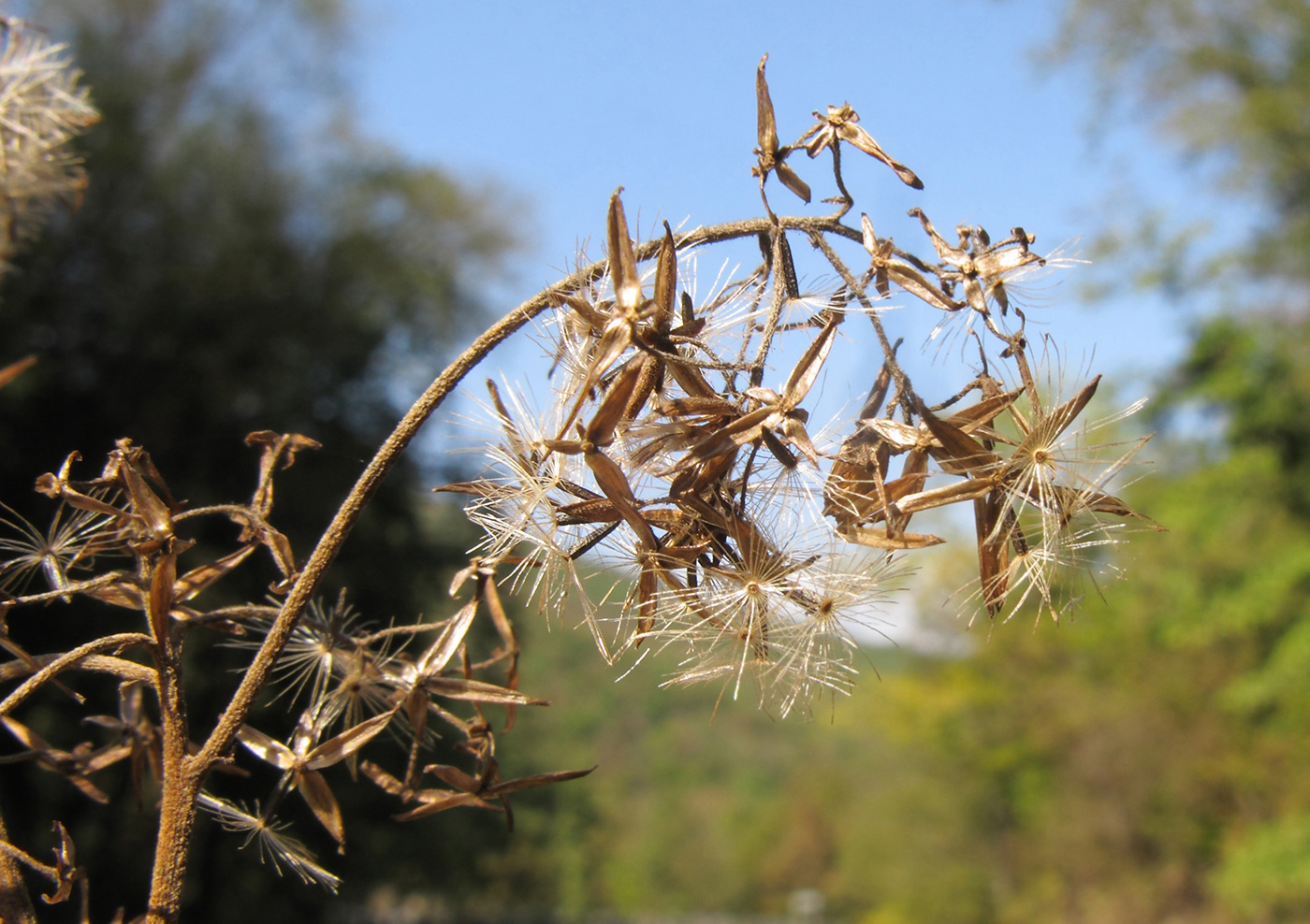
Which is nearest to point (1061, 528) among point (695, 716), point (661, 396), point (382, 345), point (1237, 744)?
point (661, 396)

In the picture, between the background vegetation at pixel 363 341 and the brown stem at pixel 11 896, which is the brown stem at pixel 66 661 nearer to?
the brown stem at pixel 11 896

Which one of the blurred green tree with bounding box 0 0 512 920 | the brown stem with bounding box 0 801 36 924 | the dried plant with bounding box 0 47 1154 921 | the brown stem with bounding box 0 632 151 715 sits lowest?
the brown stem with bounding box 0 801 36 924

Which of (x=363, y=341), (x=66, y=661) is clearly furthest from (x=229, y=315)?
(x=66, y=661)

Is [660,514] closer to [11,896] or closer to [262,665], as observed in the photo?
[262,665]

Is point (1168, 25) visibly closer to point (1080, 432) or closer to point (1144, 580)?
point (1144, 580)

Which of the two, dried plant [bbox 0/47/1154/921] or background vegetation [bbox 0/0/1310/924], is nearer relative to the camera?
dried plant [bbox 0/47/1154/921]

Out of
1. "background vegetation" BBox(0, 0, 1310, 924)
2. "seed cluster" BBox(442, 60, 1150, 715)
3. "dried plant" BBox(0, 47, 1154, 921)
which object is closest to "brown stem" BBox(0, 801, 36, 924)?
"dried plant" BBox(0, 47, 1154, 921)

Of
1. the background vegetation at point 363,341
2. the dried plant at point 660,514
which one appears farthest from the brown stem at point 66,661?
the background vegetation at point 363,341

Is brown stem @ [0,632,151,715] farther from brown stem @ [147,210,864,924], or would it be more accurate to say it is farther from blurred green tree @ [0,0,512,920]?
blurred green tree @ [0,0,512,920]
